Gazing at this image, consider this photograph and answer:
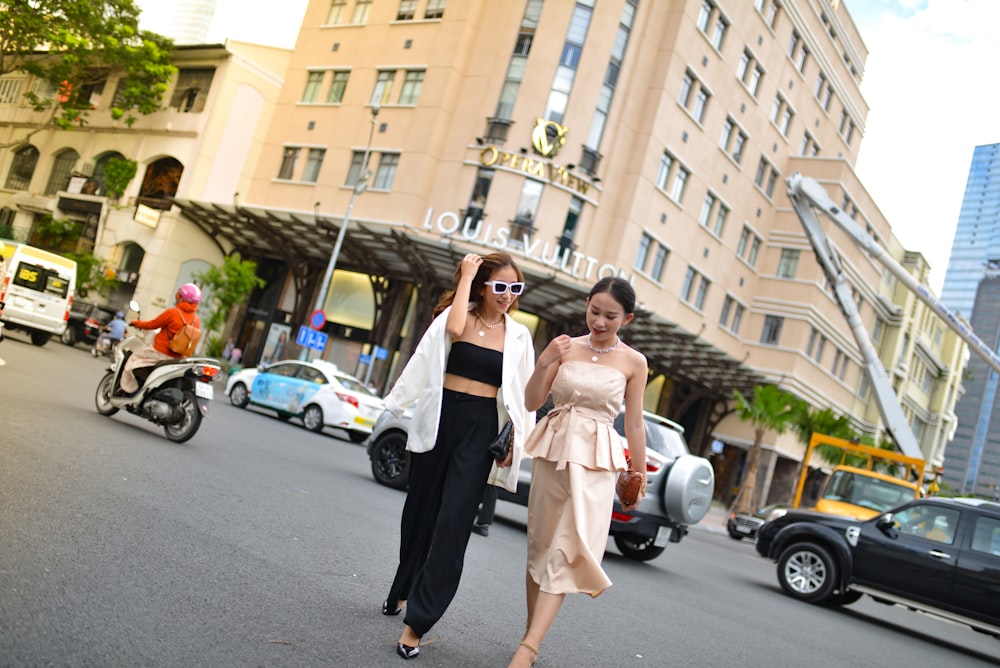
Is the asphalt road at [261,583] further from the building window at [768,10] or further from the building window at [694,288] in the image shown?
the building window at [768,10]

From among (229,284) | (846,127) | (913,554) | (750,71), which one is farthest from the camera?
(846,127)

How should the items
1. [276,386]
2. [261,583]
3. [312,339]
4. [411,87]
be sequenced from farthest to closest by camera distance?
[411,87] < [312,339] < [276,386] < [261,583]

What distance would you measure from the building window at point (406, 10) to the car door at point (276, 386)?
20809 mm

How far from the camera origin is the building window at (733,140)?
1575 inches

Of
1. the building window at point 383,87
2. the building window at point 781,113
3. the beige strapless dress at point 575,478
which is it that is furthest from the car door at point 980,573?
the building window at point 781,113

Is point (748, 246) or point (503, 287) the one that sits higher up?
point (748, 246)

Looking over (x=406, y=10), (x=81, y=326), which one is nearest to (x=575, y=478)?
(x=81, y=326)

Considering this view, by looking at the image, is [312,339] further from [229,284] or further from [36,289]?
[36,289]

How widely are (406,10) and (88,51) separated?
1282 cm

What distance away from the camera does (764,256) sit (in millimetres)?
45531

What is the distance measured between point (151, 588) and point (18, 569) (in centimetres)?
58

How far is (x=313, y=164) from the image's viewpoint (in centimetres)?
3731

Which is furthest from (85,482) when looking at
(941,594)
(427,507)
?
(941,594)

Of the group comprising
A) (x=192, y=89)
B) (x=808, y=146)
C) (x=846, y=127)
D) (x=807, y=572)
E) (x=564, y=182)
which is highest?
(x=846, y=127)
